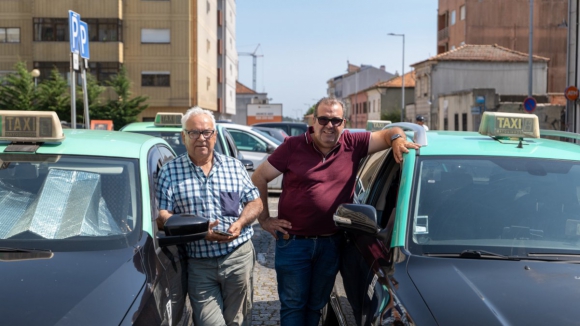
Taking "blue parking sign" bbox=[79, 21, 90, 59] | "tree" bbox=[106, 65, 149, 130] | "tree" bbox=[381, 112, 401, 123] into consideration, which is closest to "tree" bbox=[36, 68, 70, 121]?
"tree" bbox=[106, 65, 149, 130]

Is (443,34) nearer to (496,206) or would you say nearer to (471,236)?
(496,206)

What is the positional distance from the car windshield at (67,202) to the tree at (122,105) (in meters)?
42.9

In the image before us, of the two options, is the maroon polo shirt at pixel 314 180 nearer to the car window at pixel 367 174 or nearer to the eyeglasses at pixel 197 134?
the car window at pixel 367 174

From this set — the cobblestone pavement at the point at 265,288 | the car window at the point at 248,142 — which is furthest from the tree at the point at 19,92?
the cobblestone pavement at the point at 265,288

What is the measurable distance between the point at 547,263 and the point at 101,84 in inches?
1934

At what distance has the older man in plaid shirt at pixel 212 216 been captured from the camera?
4113mm

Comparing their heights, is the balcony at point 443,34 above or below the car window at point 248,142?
above

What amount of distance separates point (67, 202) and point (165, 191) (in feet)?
1.81

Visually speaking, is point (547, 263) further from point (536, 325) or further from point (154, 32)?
point (154, 32)

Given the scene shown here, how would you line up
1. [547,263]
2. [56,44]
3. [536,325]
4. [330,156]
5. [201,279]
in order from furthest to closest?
[56,44] → [330,156] → [201,279] → [547,263] → [536,325]

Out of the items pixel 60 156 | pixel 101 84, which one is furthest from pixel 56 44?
pixel 60 156

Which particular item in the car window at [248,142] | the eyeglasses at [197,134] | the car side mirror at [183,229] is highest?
the eyeglasses at [197,134]

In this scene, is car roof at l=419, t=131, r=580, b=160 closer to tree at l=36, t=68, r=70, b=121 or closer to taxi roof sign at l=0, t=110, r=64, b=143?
taxi roof sign at l=0, t=110, r=64, b=143

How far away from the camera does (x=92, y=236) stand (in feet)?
12.6
